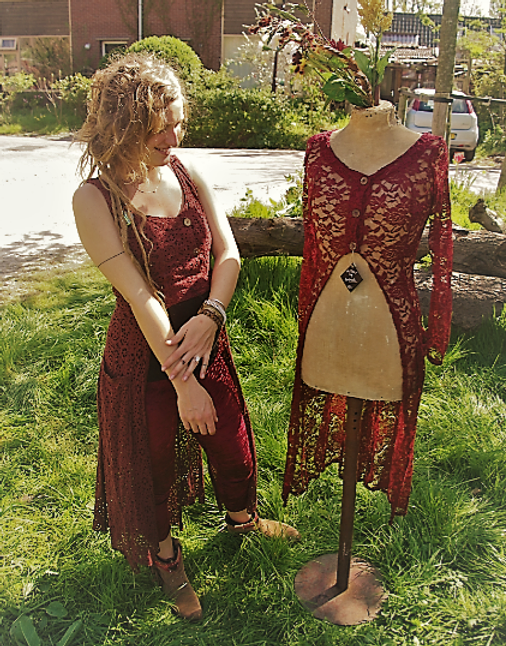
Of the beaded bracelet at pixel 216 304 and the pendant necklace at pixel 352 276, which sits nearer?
the pendant necklace at pixel 352 276

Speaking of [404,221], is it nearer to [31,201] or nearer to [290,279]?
[290,279]

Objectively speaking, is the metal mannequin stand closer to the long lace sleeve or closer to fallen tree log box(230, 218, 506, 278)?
the long lace sleeve

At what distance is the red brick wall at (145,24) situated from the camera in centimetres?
1827

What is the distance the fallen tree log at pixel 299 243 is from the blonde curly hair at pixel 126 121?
2.18 meters

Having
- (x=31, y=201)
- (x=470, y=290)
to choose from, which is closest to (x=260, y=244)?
(x=470, y=290)

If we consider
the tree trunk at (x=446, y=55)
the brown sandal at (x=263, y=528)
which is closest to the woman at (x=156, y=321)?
the brown sandal at (x=263, y=528)

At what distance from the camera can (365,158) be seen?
1519 mm

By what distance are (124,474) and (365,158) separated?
3.83 ft

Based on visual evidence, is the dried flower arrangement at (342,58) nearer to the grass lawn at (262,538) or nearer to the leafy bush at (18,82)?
the grass lawn at (262,538)

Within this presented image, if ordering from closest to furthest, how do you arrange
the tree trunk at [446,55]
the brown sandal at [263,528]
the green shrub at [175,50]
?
1. the brown sandal at [263,528]
2. the tree trunk at [446,55]
3. the green shrub at [175,50]

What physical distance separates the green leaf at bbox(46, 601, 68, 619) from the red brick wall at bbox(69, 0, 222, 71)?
18.9m

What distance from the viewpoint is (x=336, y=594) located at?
2.02m

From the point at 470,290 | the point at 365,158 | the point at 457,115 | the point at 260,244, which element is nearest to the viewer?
the point at 365,158

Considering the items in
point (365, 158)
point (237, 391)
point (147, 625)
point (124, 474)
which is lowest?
point (147, 625)
